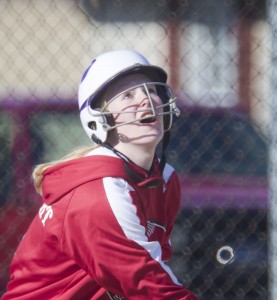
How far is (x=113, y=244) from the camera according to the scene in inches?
97.4

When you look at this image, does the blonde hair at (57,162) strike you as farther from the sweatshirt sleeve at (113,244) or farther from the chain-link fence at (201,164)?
the chain-link fence at (201,164)

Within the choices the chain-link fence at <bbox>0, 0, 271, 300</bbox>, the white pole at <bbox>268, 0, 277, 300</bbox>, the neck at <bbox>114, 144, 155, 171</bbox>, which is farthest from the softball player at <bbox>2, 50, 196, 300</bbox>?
the chain-link fence at <bbox>0, 0, 271, 300</bbox>

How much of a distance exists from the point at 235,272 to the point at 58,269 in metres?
2.37

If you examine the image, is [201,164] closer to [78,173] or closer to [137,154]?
[137,154]

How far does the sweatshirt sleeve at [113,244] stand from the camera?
247cm

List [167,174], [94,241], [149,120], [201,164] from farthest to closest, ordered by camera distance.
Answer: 1. [201,164]
2. [167,174]
3. [149,120]
4. [94,241]

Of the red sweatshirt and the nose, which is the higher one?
the nose

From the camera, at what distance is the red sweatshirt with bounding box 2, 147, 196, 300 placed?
2.48 meters

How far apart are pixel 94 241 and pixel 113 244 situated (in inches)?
2.2

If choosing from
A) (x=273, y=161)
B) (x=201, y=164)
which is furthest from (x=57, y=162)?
(x=201, y=164)

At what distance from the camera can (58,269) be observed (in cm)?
267

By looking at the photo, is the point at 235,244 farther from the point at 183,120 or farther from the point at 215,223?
the point at 183,120

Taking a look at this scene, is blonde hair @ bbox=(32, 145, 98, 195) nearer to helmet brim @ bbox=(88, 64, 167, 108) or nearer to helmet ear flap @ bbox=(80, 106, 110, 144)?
helmet ear flap @ bbox=(80, 106, 110, 144)

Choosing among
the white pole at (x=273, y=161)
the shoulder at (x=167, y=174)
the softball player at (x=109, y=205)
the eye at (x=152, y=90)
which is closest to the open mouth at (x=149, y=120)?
the softball player at (x=109, y=205)
